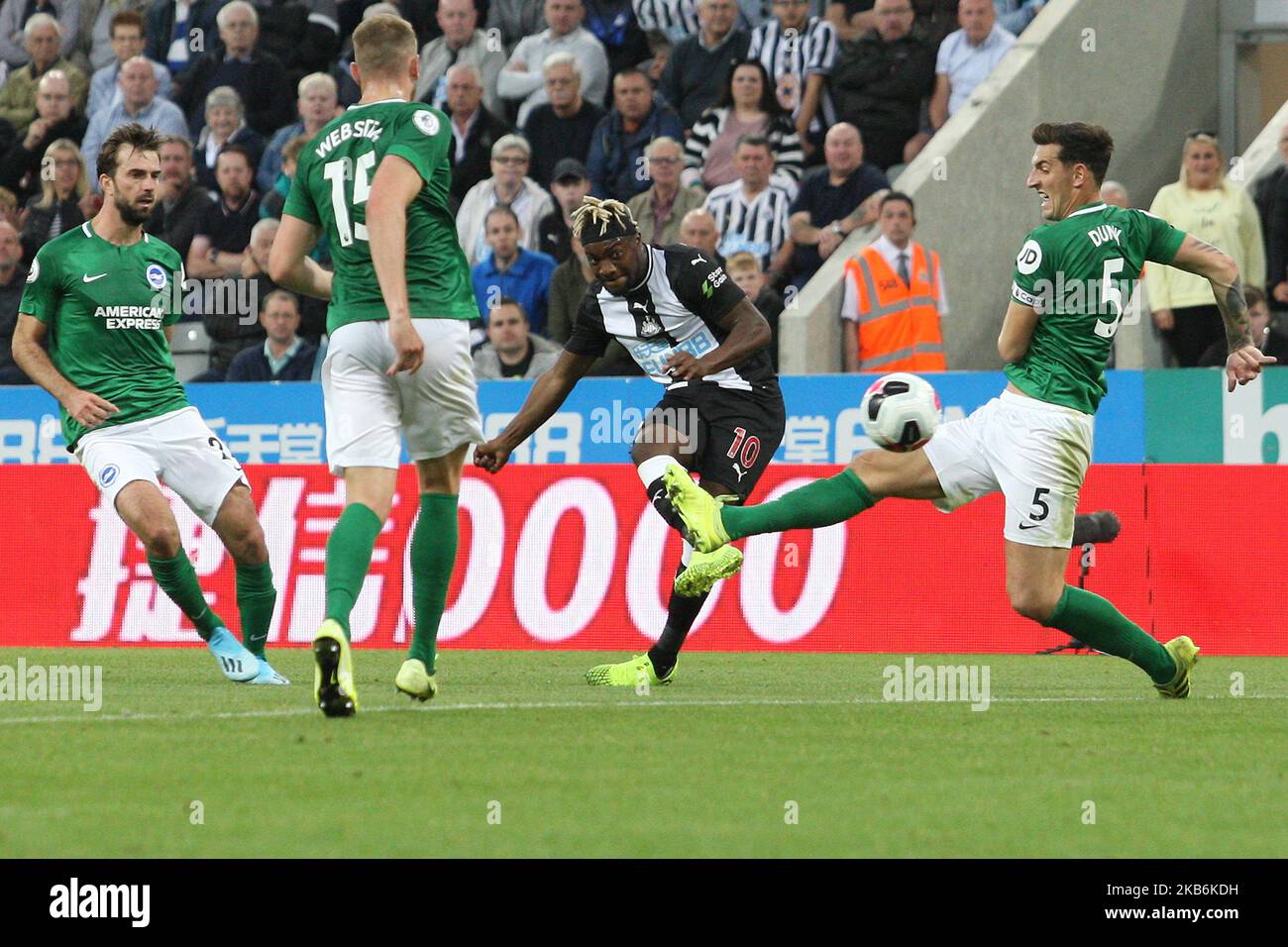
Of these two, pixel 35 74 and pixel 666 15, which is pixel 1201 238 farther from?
pixel 35 74

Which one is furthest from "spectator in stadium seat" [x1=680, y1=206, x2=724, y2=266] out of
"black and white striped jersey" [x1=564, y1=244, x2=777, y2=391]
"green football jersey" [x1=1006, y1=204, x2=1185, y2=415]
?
"green football jersey" [x1=1006, y1=204, x2=1185, y2=415]

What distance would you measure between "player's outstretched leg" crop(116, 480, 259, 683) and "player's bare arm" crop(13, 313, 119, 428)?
38cm

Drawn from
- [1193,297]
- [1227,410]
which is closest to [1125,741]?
[1227,410]

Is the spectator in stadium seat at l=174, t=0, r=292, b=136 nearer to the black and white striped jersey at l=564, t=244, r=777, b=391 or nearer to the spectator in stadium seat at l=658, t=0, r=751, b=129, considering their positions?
the spectator in stadium seat at l=658, t=0, r=751, b=129

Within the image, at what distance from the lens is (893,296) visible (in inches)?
620

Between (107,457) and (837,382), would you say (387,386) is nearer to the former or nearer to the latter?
(107,457)

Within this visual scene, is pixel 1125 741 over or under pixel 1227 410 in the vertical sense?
under

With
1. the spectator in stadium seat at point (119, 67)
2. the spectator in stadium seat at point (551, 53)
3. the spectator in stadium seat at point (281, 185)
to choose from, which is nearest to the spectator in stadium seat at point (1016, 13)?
the spectator in stadium seat at point (551, 53)

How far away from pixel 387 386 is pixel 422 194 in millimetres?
725

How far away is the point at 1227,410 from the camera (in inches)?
561

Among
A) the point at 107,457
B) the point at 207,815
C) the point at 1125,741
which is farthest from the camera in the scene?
the point at 107,457

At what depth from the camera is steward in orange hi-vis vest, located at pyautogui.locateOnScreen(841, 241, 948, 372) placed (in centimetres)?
1570

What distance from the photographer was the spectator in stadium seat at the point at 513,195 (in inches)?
687

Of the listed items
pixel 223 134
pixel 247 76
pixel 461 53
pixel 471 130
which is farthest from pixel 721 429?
pixel 247 76
